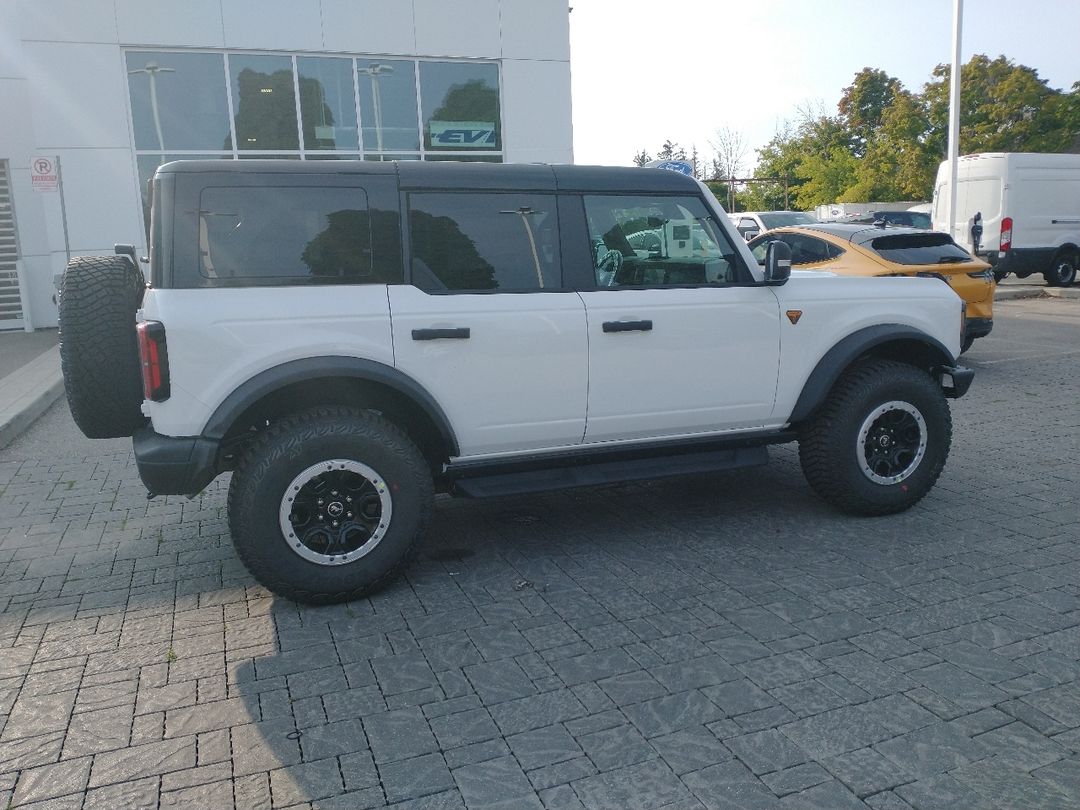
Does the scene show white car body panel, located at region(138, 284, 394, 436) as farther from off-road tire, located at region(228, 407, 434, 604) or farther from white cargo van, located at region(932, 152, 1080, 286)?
white cargo van, located at region(932, 152, 1080, 286)

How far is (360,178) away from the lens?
4230 mm

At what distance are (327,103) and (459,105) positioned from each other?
92.5 inches

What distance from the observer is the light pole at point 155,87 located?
1462 centimetres

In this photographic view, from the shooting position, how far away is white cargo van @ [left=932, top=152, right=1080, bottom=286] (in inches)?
746

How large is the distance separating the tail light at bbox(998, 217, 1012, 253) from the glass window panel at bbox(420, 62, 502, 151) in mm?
10904

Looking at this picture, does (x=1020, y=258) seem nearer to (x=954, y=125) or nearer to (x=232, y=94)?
(x=954, y=125)

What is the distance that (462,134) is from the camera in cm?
1631

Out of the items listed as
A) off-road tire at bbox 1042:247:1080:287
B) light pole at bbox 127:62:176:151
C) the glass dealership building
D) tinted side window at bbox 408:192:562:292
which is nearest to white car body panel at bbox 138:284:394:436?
tinted side window at bbox 408:192:562:292

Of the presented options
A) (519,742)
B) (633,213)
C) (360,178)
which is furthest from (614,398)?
(519,742)

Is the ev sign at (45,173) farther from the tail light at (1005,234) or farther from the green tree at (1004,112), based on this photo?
the green tree at (1004,112)

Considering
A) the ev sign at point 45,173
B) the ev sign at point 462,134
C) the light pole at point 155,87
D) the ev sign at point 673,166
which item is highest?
the light pole at point 155,87

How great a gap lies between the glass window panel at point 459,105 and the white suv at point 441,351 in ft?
39.8

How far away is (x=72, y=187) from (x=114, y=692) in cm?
1333

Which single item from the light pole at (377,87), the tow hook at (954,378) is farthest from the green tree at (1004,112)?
the tow hook at (954,378)
